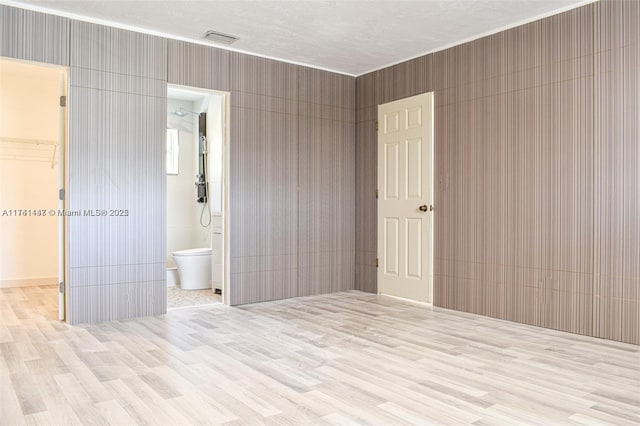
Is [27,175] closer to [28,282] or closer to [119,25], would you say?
[28,282]

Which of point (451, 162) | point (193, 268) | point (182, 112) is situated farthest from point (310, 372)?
point (182, 112)

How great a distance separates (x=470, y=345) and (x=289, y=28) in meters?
3.11

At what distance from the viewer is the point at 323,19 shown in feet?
14.3

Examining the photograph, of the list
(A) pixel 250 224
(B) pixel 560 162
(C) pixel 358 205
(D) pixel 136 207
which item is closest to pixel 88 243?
(D) pixel 136 207

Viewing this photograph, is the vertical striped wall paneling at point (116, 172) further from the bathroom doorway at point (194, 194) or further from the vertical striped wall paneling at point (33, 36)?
the bathroom doorway at point (194, 194)

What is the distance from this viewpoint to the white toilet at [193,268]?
6.11m

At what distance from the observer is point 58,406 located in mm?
2525

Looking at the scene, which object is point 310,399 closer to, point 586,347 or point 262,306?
point 586,347

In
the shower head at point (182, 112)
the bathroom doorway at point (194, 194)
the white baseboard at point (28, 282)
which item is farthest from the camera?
the shower head at point (182, 112)

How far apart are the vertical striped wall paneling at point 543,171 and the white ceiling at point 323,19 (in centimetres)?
27

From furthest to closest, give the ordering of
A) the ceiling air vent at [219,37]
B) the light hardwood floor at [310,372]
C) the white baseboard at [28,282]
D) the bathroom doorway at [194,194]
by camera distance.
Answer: the white baseboard at [28,282] → the bathroom doorway at [194,194] → the ceiling air vent at [219,37] → the light hardwood floor at [310,372]

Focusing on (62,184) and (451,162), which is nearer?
(62,184)

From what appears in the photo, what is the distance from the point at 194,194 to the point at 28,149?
2156 millimetres

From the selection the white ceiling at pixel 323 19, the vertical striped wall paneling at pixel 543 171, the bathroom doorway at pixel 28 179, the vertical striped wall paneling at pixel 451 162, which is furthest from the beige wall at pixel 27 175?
the vertical striped wall paneling at pixel 543 171
